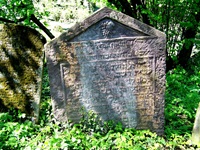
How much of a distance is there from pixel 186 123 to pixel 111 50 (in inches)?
71.6

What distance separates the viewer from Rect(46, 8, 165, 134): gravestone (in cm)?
327

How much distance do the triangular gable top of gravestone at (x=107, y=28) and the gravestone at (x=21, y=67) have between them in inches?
23.5

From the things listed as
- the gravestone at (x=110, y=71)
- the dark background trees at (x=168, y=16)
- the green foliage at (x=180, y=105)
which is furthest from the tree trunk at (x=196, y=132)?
the dark background trees at (x=168, y=16)

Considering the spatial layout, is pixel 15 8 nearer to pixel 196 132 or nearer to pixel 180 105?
pixel 180 105

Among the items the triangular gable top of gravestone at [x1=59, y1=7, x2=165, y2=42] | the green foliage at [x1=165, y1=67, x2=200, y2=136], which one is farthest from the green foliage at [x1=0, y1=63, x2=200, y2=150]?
the triangular gable top of gravestone at [x1=59, y1=7, x2=165, y2=42]

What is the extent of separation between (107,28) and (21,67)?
4.78ft

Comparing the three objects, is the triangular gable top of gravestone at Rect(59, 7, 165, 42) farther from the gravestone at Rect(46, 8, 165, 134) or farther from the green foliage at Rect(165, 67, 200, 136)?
the green foliage at Rect(165, 67, 200, 136)

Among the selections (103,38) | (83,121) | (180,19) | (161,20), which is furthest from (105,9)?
(180,19)

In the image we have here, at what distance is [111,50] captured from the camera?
337cm

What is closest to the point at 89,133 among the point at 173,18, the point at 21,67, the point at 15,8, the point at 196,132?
the point at 21,67

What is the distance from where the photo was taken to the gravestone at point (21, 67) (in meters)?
3.63

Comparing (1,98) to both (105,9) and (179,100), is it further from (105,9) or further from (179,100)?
(179,100)

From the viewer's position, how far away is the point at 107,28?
10.7ft

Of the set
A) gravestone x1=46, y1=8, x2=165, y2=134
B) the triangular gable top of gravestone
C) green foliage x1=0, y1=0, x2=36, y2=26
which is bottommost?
gravestone x1=46, y1=8, x2=165, y2=134
